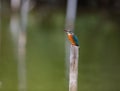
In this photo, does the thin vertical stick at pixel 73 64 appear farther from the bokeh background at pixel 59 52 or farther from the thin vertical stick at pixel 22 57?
the thin vertical stick at pixel 22 57

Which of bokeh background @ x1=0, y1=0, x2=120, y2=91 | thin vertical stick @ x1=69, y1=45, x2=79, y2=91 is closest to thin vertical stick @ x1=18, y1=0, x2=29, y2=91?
bokeh background @ x1=0, y1=0, x2=120, y2=91

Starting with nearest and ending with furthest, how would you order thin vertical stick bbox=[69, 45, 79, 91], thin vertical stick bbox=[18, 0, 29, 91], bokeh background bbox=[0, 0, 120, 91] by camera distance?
thin vertical stick bbox=[69, 45, 79, 91] < thin vertical stick bbox=[18, 0, 29, 91] < bokeh background bbox=[0, 0, 120, 91]

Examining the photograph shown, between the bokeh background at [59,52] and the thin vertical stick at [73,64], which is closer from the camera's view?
the thin vertical stick at [73,64]

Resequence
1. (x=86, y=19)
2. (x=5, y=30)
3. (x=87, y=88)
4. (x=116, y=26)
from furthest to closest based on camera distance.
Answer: (x=86, y=19)
(x=116, y=26)
(x=5, y=30)
(x=87, y=88)

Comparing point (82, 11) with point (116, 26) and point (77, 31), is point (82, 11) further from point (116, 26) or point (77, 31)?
point (77, 31)

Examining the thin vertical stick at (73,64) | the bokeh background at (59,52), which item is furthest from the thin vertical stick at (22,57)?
the thin vertical stick at (73,64)

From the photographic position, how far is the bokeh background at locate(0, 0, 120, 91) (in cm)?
1173

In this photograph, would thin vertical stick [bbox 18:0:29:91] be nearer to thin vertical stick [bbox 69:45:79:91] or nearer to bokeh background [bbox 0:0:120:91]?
bokeh background [bbox 0:0:120:91]

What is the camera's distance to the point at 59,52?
1591cm

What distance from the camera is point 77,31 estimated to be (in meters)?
21.0

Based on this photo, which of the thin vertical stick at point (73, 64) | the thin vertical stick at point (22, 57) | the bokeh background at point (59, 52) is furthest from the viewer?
the bokeh background at point (59, 52)

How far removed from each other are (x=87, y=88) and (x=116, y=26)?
42.7 ft

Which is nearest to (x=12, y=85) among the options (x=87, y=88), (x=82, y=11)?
(x=87, y=88)

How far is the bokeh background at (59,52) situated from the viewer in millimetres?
11734
